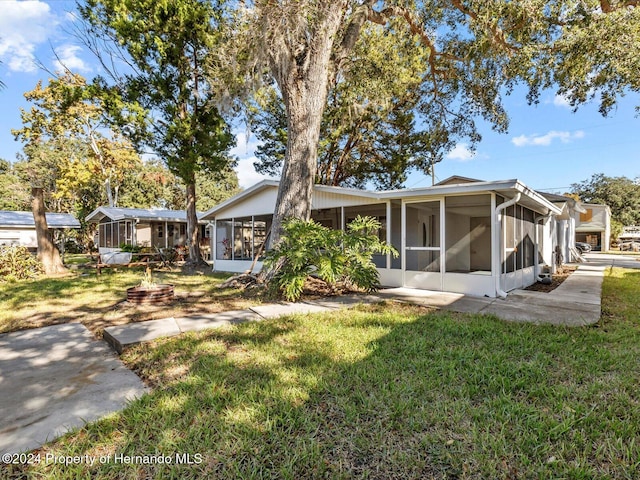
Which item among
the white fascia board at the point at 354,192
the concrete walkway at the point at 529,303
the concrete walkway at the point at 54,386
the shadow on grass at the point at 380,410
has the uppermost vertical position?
the white fascia board at the point at 354,192

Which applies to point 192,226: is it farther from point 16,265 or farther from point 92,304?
point 92,304

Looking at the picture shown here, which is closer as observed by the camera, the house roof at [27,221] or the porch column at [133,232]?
the porch column at [133,232]

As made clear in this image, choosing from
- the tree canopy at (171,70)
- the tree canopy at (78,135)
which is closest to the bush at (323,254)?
the tree canopy at (171,70)

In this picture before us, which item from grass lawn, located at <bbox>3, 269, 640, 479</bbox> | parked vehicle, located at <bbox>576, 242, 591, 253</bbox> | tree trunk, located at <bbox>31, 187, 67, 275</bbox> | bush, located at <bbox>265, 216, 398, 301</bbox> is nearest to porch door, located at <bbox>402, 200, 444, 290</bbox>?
bush, located at <bbox>265, 216, 398, 301</bbox>

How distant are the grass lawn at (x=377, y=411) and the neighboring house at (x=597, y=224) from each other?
30.4m

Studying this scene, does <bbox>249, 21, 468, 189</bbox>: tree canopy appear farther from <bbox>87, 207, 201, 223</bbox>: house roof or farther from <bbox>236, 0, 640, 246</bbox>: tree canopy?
<bbox>87, 207, 201, 223</bbox>: house roof

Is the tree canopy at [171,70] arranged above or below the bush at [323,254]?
above

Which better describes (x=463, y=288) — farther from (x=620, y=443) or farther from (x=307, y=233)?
(x=620, y=443)

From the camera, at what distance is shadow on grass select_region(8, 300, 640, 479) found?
1.86 metres

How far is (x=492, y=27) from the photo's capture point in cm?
791

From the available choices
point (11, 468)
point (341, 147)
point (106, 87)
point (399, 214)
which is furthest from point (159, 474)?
point (341, 147)

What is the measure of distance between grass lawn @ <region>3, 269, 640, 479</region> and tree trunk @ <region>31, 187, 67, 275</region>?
11.1 meters

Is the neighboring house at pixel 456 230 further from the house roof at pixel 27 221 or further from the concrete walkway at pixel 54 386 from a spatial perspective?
the house roof at pixel 27 221

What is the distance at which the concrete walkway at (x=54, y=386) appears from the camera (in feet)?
7.36
